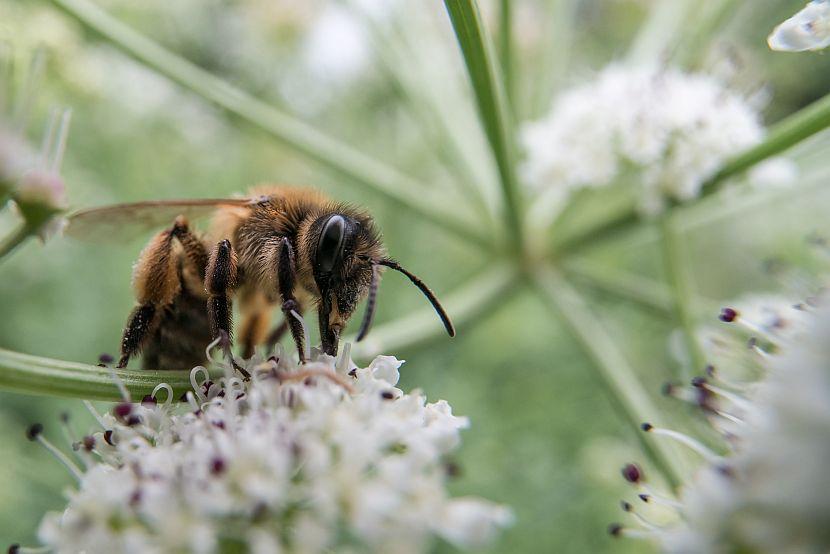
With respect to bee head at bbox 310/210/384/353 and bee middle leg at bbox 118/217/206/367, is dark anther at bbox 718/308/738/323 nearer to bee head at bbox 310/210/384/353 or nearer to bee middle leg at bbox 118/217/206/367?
bee head at bbox 310/210/384/353

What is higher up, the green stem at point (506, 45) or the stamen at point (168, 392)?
the green stem at point (506, 45)

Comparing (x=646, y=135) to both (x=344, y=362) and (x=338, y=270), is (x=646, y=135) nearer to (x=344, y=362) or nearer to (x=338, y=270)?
(x=338, y=270)

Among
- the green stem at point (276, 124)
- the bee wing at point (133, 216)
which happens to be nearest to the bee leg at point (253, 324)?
the bee wing at point (133, 216)

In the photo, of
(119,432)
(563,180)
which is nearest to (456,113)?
(563,180)

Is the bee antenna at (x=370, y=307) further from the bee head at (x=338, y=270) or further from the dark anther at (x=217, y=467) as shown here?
the dark anther at (x=217, y=467)

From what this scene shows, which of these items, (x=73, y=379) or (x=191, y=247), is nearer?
(x=73, y=379)

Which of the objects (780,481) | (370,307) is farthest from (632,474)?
(780,481)
